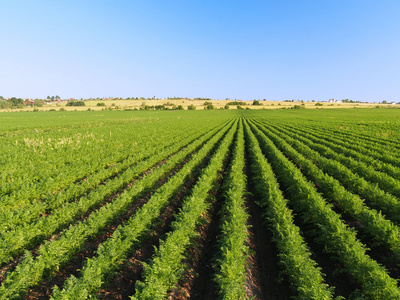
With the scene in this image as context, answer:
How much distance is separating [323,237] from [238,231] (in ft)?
7.61

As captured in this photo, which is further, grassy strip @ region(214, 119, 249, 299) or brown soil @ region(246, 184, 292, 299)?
brown soil @ region(246, 184, 292, 299)

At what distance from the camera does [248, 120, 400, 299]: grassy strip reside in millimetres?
3709

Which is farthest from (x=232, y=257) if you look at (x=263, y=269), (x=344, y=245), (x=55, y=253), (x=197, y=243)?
(x=55, y=253)

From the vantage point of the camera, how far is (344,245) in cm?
470

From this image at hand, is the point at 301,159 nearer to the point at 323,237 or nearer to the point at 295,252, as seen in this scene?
the point at 323,237

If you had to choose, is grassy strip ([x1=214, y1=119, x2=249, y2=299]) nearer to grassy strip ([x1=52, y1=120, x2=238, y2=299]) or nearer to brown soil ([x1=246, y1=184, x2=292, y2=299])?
brown soil ([x1=246, y1=184, x2=292, y2=299])

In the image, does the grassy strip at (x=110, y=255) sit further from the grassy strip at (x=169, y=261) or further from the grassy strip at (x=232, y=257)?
the grassy strip at (x=232, y=257)

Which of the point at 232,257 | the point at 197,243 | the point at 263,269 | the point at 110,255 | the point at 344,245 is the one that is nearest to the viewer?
the point at 232,257

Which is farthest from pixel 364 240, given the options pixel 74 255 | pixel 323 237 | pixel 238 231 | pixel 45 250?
pixel 45 250

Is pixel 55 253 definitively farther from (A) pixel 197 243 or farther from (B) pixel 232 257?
(B) pixel 232 257

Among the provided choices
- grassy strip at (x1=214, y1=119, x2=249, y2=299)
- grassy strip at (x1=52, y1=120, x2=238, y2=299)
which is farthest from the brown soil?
grassy strip at (x1=52, y1=120, x2=238, y2=299)

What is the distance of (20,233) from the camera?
5.06 meters

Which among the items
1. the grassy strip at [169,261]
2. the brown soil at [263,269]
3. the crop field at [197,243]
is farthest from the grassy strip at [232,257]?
the grassy strip at [169,261]

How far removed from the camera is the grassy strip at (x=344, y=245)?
146 inches
